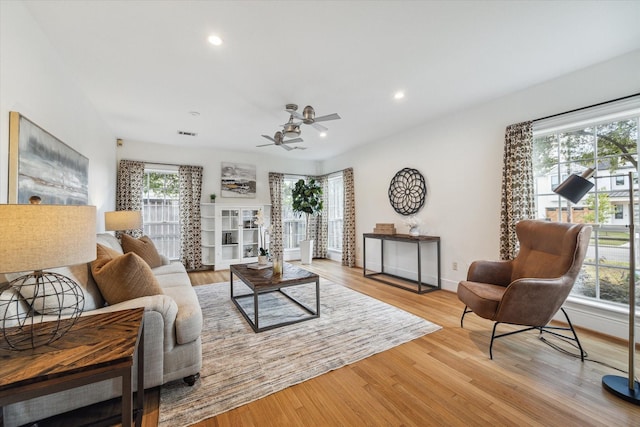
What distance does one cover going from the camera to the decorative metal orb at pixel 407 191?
427 centimetres

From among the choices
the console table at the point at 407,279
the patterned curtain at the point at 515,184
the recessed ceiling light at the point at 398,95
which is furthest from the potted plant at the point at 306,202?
the patterned curtain at the point at 515,184

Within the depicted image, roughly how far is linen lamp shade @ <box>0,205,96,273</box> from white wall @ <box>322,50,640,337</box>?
3.90 metres

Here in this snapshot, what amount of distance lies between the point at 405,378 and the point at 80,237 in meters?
2.09

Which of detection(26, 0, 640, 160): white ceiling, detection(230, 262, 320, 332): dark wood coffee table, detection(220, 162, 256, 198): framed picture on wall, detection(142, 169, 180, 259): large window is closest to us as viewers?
detection(26, 0, 640, 160): white ceiling

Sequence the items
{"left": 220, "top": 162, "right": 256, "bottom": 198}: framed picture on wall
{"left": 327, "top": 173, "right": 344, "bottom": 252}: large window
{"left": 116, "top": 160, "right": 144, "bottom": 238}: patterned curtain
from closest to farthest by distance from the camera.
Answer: {"left": 116, "top": 160, "right": 144, "bottom": 238}: patterned curtain
{"left": 220, "top": 162, "right": 256, "bottom": 198}: framed picture on wall
{"left": 327, "top": 173, "right": 344, "bottom": 252}: large window

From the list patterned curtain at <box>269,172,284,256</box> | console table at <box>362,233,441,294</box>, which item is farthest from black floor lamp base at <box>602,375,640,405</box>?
patterned curtain at <box>269,172,284,256</box>

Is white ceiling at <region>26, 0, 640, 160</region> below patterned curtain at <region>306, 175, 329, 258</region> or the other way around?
the other way around

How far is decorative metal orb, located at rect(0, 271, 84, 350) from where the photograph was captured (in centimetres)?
111

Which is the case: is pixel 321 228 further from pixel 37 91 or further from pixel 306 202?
pixel 37 91

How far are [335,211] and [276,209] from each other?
1470mm

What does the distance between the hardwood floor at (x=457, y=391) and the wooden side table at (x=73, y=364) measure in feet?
2.27

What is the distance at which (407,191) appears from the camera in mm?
4504

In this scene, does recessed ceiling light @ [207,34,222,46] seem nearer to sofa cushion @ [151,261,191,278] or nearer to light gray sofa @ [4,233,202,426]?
light gray sofa @ [4,233,202,426]

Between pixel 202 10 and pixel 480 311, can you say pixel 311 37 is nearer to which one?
pixel 202 10
